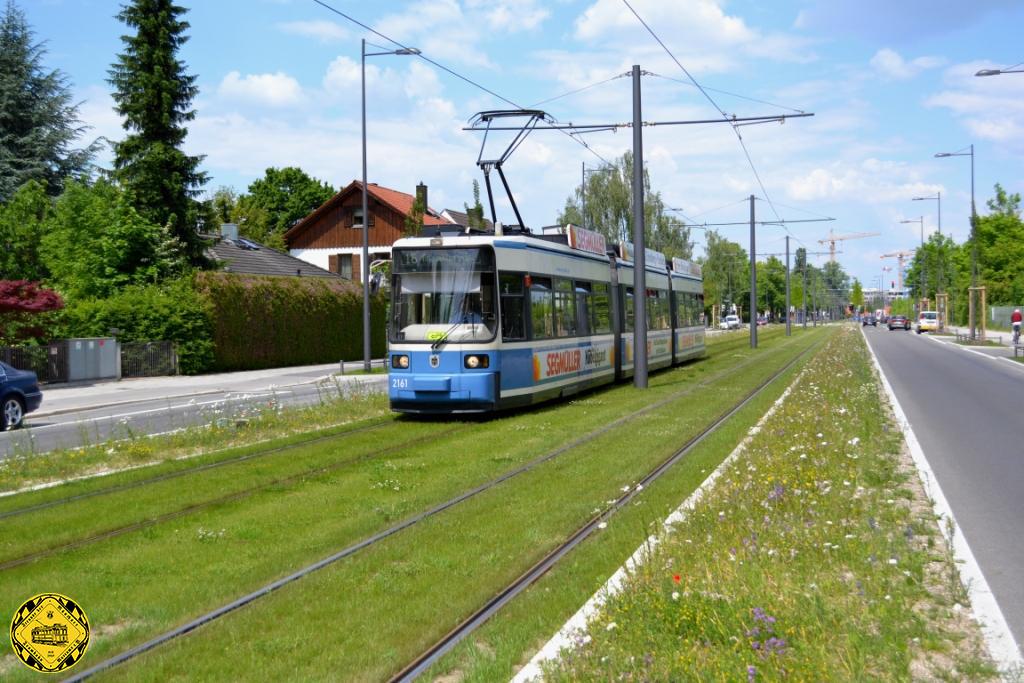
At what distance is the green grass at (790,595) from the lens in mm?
4617

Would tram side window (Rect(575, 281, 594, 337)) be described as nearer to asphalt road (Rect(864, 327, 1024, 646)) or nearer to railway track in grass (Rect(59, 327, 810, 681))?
railway track in grass (Rect(59, 327, 810, 681))

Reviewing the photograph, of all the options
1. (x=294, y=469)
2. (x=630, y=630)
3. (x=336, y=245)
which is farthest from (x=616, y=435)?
(x=336, y=245)

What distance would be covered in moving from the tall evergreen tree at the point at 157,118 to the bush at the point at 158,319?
459 centimetres

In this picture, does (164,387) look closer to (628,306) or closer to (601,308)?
(628,306)

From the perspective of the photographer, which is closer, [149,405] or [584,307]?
[584,307]

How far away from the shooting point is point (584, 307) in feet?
68.7

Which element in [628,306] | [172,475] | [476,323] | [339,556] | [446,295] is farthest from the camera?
[628,306]

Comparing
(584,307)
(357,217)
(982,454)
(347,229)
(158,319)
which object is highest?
(357,217)

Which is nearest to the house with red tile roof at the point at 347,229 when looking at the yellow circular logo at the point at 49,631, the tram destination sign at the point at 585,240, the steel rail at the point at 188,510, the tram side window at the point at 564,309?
the tram destination sign at the point at 585,240

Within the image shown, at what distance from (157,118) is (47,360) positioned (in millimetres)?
12502

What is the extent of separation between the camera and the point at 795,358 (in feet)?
119

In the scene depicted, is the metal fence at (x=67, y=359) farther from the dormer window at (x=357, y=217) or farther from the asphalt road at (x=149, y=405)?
the dormer window at (x=357, y=217)

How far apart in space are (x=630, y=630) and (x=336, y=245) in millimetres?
64495

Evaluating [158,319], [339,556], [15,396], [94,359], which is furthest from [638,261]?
[158,319]
